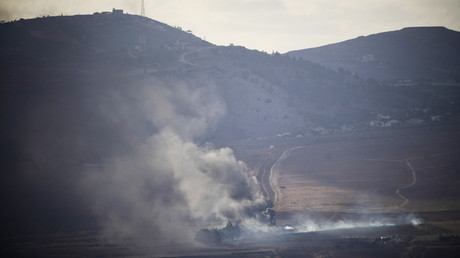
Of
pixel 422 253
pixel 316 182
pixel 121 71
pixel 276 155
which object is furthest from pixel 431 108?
pixel 422 253

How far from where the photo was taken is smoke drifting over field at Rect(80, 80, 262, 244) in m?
73.7

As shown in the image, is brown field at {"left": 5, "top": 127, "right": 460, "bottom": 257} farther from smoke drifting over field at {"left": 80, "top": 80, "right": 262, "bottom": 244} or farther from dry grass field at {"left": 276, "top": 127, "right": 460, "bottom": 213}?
smoke drifting over field at {"left": 80, "top": 80, "right": 262, "bottom": 244}

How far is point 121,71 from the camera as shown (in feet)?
578

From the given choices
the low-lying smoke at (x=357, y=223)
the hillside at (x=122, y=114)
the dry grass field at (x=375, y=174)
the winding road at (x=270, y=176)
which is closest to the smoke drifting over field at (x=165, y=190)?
the hillside at (x=122, y=114)

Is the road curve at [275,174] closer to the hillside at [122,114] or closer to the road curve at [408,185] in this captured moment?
the hillside at [122,114]

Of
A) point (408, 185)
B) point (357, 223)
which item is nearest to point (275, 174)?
point (408, 185)

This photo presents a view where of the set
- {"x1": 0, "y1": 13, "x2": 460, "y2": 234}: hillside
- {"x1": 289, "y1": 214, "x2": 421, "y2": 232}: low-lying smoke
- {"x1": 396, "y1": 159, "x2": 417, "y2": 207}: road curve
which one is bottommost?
{"x1": 289, "y1": 214, "x2": 421, "y2": 232}: low-lying smoke

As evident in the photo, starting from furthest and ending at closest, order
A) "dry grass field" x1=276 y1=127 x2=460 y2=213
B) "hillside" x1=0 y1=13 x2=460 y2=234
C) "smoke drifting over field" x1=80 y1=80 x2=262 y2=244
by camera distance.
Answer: "hillside" x1=0 y1=13 x2=460 y2=234 < "dry grass field" x1=276 y1=127 x2=460 y2=213 < "smoke drifting over field" x1=80 y1=80 x2=262 y2=244

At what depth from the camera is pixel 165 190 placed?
89062mm

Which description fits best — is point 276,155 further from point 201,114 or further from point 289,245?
point 289,245

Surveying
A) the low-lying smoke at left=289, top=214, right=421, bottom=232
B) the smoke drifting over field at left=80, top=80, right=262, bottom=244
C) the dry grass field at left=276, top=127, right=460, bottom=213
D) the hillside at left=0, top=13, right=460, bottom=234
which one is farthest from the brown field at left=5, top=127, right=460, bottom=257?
the hillside at left=0, top=13, right=460, bottom=234

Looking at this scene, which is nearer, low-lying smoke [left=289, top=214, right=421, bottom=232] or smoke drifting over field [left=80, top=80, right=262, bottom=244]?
low-lying smoke [left=289, top=214, right=421, bottom=232]

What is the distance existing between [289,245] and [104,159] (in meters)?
59.5

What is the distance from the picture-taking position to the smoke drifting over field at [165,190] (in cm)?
7369
